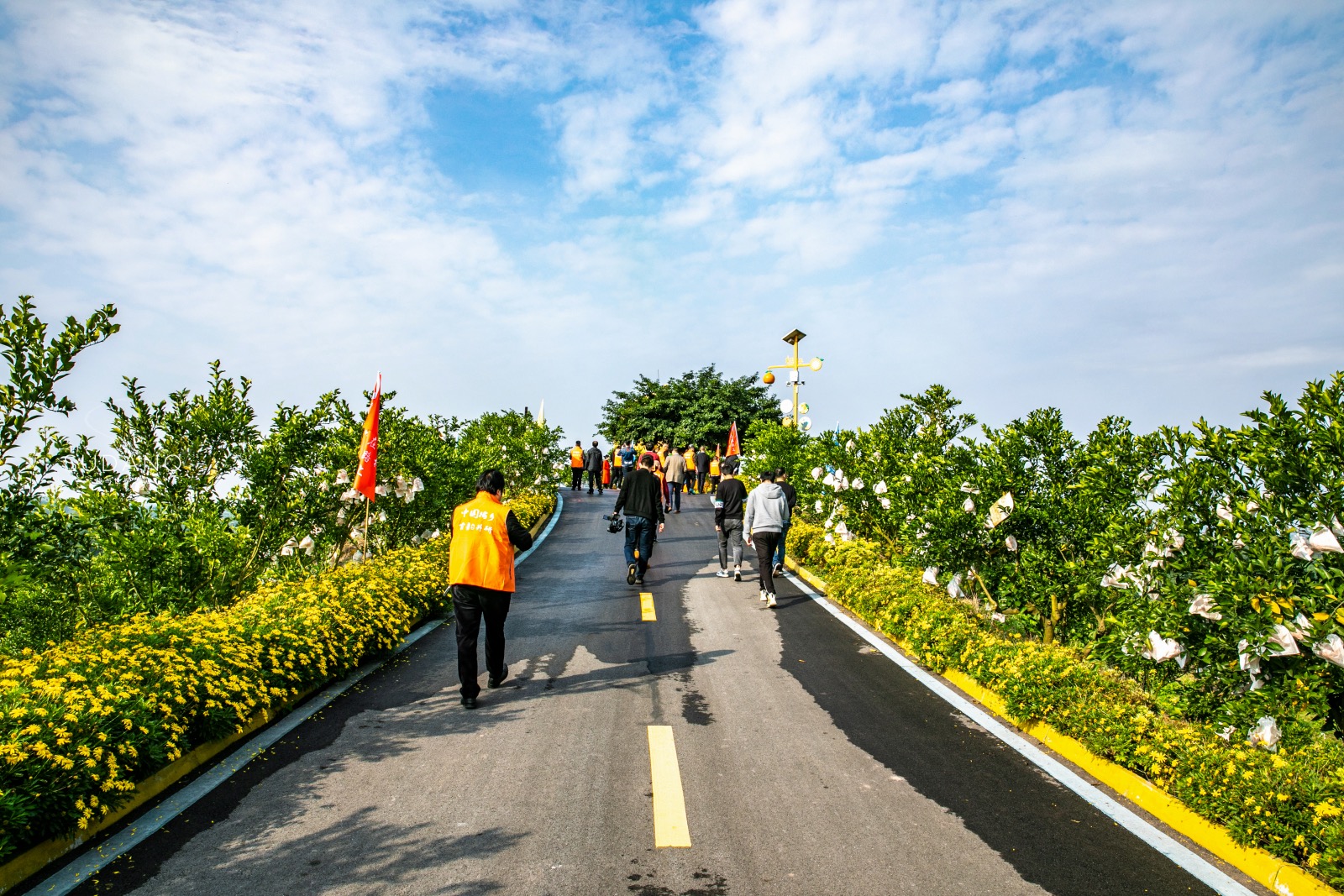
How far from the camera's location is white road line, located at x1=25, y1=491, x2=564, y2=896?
12.4 feet

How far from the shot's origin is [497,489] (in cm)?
697

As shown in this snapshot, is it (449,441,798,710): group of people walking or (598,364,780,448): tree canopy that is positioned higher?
(598,364,780,448): tree canopy

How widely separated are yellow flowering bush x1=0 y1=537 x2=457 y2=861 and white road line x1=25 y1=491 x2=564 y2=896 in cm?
A: 16

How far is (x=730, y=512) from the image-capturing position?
13.5m

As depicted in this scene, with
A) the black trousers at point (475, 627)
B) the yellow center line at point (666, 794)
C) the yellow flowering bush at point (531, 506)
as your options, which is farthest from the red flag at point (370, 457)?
the yellow flowering bush at point (531, 506)

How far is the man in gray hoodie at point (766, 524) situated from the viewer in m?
11.0

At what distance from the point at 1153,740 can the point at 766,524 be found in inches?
255

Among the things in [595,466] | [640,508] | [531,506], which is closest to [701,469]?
[595,466]

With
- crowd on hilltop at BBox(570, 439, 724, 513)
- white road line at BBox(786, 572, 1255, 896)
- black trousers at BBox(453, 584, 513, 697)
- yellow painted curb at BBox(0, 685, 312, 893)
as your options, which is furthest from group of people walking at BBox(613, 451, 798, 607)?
crowd on hilltop at BBox(570, 439, 724, 513)

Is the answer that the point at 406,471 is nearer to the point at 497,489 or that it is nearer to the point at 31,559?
the point at 497,489

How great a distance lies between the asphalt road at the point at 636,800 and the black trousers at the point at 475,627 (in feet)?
0.93

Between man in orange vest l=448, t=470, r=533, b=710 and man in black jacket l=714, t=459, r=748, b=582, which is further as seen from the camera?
man in black jacket l=714, t=459, r=748, b=582

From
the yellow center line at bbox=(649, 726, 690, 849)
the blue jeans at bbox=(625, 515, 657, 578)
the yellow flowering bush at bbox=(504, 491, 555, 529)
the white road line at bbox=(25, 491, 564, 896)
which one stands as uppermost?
the yellow flowering bush at bbox=(504, 491, 555, 529)

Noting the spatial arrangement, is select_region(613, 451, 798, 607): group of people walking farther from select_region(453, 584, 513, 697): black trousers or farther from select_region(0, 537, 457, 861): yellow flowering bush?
select_region(453, 584, 513, 697): black trousers
